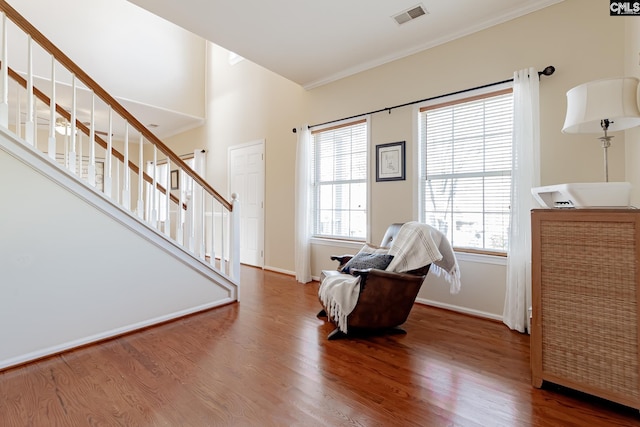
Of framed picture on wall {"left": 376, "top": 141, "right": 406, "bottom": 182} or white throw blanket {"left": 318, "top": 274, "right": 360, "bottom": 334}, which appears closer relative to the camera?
white throw blanket {"left": 318, "top": 274, "right": 360, "bottom": 334}

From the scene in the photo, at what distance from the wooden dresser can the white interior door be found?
12.9ft

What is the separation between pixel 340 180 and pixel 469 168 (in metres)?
1.59

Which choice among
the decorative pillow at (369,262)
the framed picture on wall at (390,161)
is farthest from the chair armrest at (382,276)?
the framed picture on wall at (390,161)

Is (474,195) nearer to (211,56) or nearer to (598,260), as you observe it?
(598,260)

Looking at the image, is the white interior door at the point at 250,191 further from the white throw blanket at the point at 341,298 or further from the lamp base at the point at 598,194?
the lamp base at the point at 598,194

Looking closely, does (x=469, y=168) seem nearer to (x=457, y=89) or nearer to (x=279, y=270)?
(x=457, y=89)

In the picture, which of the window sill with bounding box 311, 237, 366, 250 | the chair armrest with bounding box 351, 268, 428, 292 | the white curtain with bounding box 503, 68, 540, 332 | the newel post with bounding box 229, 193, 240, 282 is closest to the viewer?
the chair armrest with bounding box 351, 268, 428, 292

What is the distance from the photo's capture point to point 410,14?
108 inches

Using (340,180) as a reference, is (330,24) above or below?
above

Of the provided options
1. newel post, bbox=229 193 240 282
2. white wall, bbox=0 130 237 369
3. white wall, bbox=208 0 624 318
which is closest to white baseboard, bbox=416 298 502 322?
white wall, bbox=208 0 624 318

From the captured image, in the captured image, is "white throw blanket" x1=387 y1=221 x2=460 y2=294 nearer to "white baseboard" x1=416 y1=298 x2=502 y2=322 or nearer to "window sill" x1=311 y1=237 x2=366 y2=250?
"white baseboard" x1=416 y1=298 x2=502 y2=322

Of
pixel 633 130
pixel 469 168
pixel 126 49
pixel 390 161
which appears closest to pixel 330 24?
pixel 390 161

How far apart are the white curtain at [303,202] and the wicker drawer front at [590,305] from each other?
286cm

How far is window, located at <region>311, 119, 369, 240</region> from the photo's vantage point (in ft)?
12.5
